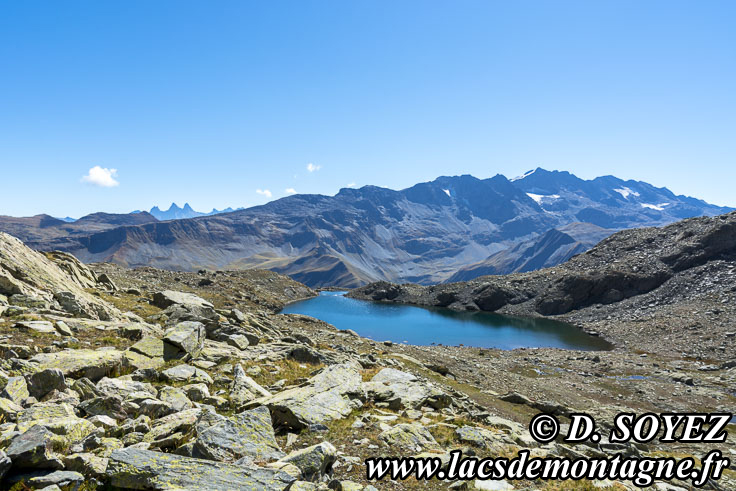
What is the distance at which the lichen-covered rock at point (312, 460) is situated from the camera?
8.98 metres

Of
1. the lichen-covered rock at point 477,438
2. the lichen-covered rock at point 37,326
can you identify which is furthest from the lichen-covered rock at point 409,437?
the lichen-covered rock at point 37,326

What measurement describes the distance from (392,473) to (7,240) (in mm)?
32733

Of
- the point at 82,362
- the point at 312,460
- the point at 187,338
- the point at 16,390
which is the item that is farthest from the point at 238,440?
the point at 187,338

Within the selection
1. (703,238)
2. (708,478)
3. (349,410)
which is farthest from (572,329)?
(349,410)

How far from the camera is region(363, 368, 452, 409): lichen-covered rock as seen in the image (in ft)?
59.7

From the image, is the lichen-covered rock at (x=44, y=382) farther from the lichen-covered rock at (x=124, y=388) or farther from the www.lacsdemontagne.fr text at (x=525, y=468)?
the www.lacsdemontagne.fr text at (x=525, y=468)

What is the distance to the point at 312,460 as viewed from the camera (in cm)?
915

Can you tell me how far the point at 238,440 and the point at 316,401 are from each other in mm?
4862

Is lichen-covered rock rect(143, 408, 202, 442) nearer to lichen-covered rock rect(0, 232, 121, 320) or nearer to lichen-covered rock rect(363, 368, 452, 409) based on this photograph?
lichen-covered rock rect(363, 368, 452, 409)

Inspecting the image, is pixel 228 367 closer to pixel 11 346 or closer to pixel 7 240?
pixel 11 346

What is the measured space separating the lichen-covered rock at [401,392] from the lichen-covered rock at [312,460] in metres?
8.58

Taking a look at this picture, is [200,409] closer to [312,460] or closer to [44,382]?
[44,382]

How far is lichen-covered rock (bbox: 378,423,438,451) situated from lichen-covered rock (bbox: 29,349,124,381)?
10959 mm

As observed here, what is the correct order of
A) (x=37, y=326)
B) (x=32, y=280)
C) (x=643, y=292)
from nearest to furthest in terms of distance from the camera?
(x=37, y=326), (x=32, y=280), (x=643, y=292)
